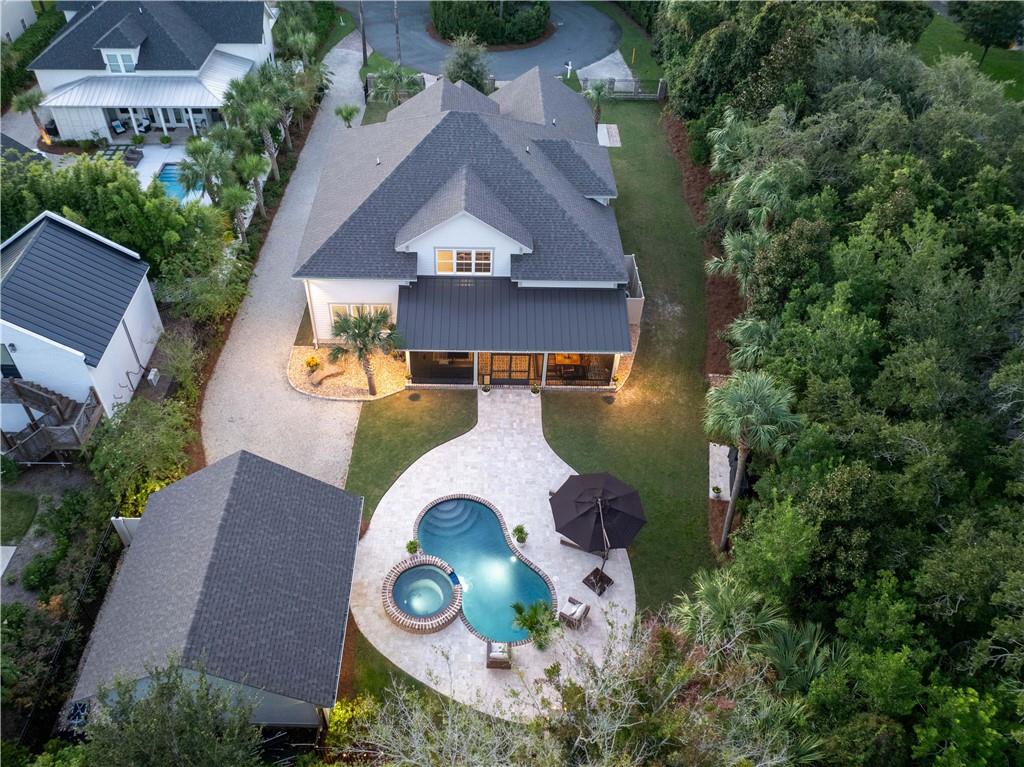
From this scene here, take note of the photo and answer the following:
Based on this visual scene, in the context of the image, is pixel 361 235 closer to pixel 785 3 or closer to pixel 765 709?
pixel 765 709

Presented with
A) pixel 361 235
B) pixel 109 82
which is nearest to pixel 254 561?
pixel 361 235

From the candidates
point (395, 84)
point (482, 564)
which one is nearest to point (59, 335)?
point (482, 564)

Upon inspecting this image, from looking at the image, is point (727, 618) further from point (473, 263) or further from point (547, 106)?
point (547, 106)

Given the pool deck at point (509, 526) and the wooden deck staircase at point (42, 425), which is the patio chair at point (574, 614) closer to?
the pool deck at point (509, 526)

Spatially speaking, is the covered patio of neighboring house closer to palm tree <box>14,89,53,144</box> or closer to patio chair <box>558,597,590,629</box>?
palm tree <box>14,89,53,144</box>

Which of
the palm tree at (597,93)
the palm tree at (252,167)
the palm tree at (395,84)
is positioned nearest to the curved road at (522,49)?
the palm tree at (395,84)

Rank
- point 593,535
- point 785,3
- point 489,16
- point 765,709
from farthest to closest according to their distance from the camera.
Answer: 1. point 489,16
2. point 785,3
3. point 593,535
4. point 765,709

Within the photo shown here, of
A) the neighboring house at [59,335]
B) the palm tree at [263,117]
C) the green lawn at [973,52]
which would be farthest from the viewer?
the green lawn at [973,52]
